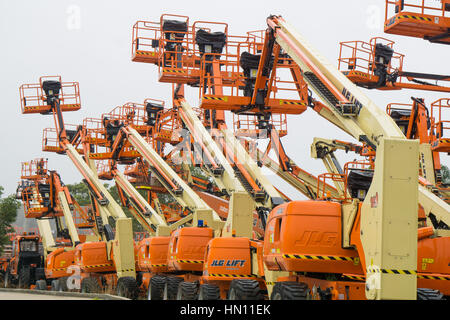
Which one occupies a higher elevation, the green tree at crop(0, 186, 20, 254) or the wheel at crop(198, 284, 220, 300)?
the wheel at crop(198, 284, 220, 300)

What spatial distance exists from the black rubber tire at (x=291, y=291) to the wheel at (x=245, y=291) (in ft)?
5.32

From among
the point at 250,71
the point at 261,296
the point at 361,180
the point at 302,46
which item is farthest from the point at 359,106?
the point at 250,71

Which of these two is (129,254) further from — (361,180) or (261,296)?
(361,180)

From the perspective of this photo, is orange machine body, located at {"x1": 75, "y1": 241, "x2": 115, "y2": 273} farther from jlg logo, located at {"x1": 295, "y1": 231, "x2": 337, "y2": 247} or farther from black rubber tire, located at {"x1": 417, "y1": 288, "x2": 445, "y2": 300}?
black rubber tire, located at {"x1": 417, "y1": 288, "x2": 445, "y2": 300}

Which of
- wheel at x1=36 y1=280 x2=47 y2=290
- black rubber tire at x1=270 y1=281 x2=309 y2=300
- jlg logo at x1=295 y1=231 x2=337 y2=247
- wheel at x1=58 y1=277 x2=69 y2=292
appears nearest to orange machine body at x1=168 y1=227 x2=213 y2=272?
black rubber tire at x1=270 y1=281 x2=309 y2=300

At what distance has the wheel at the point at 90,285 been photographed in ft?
89.6

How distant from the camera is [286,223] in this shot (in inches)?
478

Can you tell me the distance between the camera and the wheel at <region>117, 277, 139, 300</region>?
945 inches

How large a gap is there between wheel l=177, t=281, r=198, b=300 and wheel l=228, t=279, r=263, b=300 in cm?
361

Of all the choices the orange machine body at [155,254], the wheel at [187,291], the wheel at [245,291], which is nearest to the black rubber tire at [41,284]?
the orange machine body at [155,254]

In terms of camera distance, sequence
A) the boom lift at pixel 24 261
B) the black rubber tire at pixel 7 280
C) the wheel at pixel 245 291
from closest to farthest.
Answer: the wheel at pixel 245 291, the boom lift at pixel 24 261, the black rubber tire at pixel 7 280

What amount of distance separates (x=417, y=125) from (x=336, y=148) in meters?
5.62

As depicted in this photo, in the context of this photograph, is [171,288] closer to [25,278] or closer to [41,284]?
[41,284]

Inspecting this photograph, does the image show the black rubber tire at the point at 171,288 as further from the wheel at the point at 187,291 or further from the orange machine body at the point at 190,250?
the wheel at the point at 187,291
